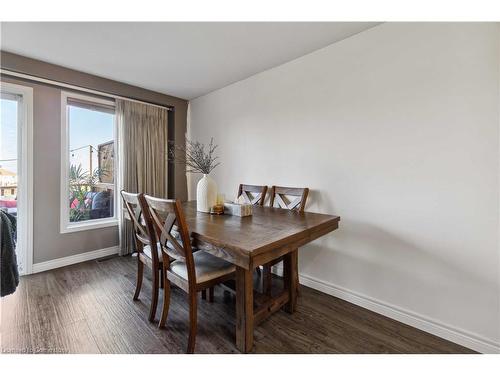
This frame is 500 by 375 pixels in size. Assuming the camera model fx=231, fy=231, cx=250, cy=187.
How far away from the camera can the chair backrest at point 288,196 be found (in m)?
2.12

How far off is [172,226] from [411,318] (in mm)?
1834

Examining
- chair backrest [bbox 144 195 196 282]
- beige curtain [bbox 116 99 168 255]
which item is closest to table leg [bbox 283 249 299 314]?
chair backrest [bbox 144 195 196 282]

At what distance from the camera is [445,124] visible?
1547mm

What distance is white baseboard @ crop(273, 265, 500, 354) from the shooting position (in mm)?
1444

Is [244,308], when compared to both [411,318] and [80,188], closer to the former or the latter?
[411,318]

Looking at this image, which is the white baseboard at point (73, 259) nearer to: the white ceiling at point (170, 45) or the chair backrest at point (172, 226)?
the chair backrest at point (172, 226)

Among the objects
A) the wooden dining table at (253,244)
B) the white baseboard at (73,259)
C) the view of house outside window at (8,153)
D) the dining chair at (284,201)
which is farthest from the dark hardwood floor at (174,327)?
the view of house outside window at (8,153)

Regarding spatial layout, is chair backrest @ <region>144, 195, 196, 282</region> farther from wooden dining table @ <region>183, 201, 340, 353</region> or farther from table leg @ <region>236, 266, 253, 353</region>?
table leg @ <region>236, 266, 253, 353</region>

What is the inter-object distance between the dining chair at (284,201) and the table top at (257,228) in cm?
15
